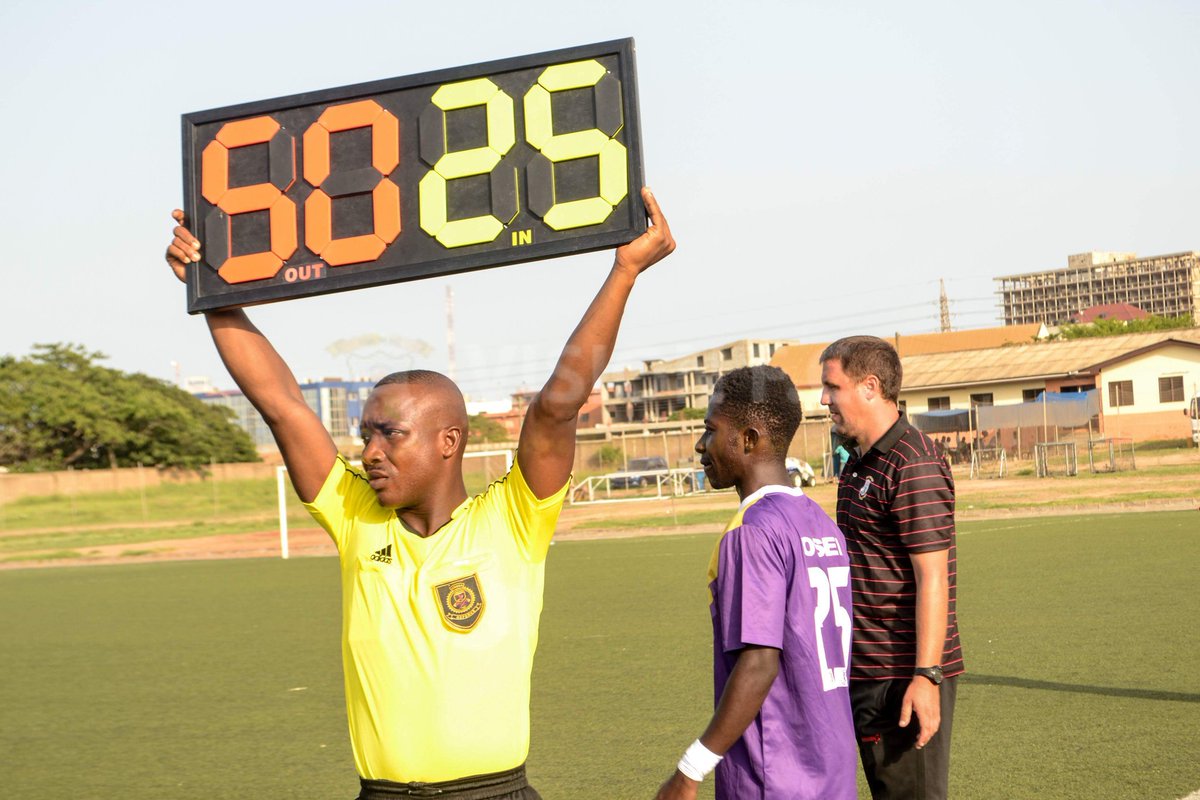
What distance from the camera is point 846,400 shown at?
13.6 feet

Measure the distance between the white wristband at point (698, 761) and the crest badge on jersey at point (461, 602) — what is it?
590 millimetres

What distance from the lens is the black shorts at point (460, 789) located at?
291 centimetres

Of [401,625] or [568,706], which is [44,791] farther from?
[401,625]

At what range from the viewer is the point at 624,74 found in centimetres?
278

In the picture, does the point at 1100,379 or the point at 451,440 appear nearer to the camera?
the point at 451,440

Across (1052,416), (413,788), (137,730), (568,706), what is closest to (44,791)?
(137,730)

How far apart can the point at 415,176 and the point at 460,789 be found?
143 cm

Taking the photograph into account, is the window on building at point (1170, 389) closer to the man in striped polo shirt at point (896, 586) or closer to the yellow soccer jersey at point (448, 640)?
the man in striped polo shirt at point (896, 586)

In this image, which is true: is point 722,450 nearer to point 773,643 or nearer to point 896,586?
point 773,643

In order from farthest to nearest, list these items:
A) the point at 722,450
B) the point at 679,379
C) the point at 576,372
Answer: the point at 679,379 → the point at 722,450 → the point at 576,372

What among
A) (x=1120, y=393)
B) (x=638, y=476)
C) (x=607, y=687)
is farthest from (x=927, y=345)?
(x=607, y=687)

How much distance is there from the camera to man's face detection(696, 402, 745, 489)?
337 cm

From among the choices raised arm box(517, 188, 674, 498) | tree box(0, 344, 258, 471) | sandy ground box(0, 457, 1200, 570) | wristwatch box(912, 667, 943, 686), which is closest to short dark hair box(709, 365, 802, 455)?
raised arm box(517, 188, 674, 498)

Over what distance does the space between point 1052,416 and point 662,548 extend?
20313 mm
